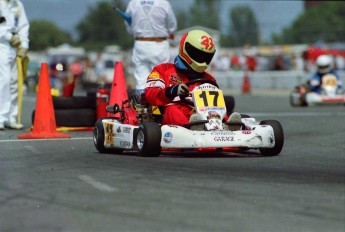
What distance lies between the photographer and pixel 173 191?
6.92m

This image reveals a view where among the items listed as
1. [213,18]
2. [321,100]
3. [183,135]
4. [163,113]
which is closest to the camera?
[183,135]

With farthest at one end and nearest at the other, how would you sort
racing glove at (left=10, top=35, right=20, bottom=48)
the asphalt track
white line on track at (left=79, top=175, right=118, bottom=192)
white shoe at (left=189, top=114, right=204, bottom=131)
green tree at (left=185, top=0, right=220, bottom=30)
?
1. green tree at (left=185, top=0, right=220, bottom=30)
2. racing glove at (left=10, top=35, right=20, bottom=48)
3. white shoe at (left=189, top=114, right=204, bottom=131)
4. white line on track at (left=79, top=175, right=118, bottom=192)
5. the asphalt track

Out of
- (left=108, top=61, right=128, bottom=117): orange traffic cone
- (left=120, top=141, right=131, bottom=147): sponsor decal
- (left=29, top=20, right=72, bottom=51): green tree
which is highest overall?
(left=29, top=20, right=72, bottom=51): green tree

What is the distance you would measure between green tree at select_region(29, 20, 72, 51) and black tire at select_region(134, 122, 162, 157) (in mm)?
158182

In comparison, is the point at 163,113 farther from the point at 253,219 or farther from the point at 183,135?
the point at 253,219

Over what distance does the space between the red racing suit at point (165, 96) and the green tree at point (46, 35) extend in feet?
516

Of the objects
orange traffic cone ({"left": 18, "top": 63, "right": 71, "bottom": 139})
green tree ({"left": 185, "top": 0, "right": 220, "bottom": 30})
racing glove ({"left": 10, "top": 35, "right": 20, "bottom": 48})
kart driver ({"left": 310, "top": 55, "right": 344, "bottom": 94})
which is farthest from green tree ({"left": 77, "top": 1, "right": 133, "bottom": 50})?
orange traffic cone ({"left": 18, "top": 63, "right": 71, "bottom": 139})

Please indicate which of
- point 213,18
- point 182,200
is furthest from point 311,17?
point 182,200

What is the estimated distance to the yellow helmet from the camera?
33.2ft

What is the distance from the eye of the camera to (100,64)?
52406 millimetres

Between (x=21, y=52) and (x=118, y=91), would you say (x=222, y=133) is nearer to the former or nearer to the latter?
(x=118, y=91)

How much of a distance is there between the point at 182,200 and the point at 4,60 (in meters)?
8.02

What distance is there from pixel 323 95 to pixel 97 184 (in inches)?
662

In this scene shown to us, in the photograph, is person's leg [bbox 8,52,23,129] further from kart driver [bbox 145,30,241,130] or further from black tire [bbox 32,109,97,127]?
kart driver [bbox 145,30,241,130]
